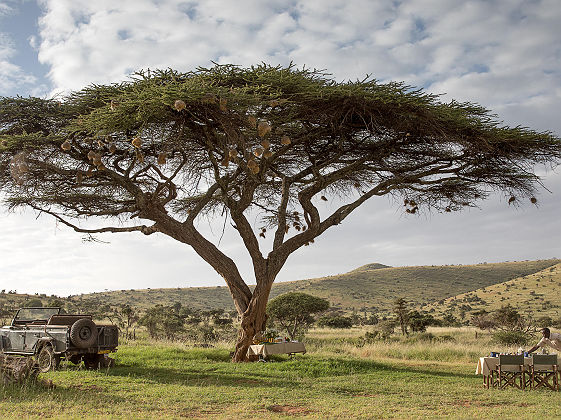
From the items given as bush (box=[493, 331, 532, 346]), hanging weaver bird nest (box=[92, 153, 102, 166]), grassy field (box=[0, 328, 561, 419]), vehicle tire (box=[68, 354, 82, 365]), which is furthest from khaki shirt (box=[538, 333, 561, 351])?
bush (box=[493, 331, 532, 346])

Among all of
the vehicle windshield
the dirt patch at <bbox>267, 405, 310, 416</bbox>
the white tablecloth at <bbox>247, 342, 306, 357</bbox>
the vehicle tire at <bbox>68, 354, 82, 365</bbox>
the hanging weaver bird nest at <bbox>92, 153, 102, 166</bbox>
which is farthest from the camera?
the vehicle windshield

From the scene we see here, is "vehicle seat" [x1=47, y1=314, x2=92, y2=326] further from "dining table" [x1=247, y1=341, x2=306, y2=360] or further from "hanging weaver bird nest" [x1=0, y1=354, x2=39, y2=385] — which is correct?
"dining table" [x1=247, y1=341, x2=306, y2=360]

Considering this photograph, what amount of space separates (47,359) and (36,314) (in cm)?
268

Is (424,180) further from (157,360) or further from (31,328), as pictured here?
(31,328)

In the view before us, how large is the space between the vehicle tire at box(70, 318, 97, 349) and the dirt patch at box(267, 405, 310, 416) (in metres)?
6.01

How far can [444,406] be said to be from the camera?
31.4 feet

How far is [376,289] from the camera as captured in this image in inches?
2864

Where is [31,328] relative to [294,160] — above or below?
below

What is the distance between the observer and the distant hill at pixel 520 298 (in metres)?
48.9

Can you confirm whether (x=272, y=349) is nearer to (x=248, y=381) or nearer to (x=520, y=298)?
(x=248, y=381)

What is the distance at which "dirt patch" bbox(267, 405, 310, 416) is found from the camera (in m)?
8.60

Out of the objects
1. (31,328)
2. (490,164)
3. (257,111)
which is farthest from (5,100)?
(490,164)

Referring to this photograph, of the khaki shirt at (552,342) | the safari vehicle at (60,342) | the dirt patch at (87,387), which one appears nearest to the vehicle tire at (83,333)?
the safari vehicle at (60,342)

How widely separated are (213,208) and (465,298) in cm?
4783
